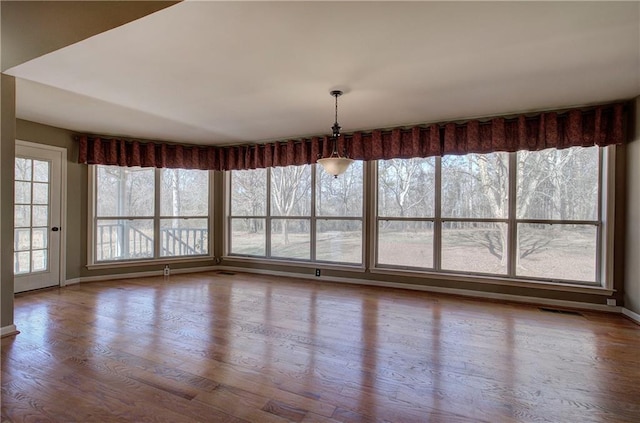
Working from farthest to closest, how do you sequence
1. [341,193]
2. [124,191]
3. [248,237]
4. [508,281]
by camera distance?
1. [248,237]
2. [124,191]
3. [341,193]
4. [508,281]

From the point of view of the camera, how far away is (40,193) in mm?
4328

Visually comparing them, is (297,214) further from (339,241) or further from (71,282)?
(71,282)

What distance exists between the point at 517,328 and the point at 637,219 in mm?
1852

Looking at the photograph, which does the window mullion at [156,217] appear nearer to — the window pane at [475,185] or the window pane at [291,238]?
the window pane at [291,238]

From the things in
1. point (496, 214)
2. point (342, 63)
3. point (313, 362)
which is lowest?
point (313, 362)

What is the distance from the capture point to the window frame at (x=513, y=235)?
3584mm

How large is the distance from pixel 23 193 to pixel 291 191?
149 inches

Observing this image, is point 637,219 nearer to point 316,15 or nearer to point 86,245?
point 316,15

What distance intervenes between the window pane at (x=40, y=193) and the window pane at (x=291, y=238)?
3349 mm

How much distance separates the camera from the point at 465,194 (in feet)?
14.1

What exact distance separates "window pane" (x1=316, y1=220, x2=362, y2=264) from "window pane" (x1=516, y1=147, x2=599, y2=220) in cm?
231

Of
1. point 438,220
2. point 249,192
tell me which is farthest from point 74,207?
point 438,220

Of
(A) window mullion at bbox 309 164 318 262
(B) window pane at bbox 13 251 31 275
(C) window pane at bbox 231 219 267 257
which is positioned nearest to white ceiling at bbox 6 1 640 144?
(A) window mullion at bbox 309 164 318 262

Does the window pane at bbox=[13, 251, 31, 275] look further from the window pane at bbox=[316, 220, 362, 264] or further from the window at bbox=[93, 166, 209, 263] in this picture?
the window pane at bbox=[316, 220, 362, 264]
